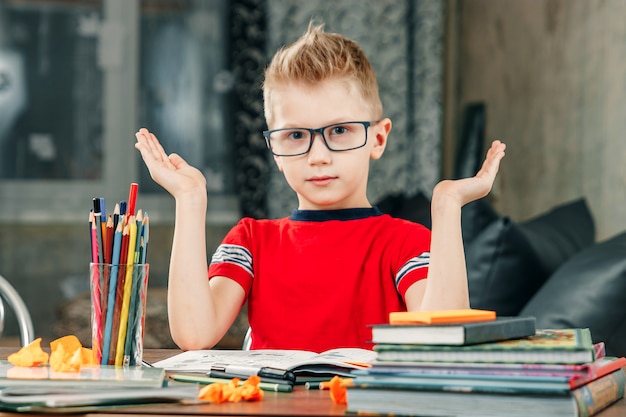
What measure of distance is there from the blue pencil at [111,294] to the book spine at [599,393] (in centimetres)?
51

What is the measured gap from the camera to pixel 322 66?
144 centimetres

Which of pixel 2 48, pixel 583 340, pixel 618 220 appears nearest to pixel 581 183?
pixel 618 220

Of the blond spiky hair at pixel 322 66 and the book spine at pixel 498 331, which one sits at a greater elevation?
the blond spiky hair at pixel 322 66

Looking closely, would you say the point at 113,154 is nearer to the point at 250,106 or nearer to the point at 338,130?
the point at 250,106

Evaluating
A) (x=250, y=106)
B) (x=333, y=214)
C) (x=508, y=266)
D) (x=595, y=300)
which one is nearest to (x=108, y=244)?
(x=333, y=214)

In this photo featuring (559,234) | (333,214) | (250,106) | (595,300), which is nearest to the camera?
(333,214)

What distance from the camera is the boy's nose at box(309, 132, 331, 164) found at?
4.57 ft

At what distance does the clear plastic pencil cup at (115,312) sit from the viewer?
3.38ft

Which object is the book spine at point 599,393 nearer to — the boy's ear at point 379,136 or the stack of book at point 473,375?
the stack of book at point 473,375

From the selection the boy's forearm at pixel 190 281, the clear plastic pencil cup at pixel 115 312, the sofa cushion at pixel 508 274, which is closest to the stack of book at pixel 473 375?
the clear plastic pencil cup at pixel 115 312

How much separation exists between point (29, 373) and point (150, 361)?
10.5 inches

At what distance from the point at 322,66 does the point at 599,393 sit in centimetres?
74

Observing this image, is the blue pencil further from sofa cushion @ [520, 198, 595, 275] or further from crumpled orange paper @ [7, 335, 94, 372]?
sofa cushion @ [520, 198, 595, 275]

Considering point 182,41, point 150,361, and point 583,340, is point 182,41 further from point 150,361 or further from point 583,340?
point 583,340
